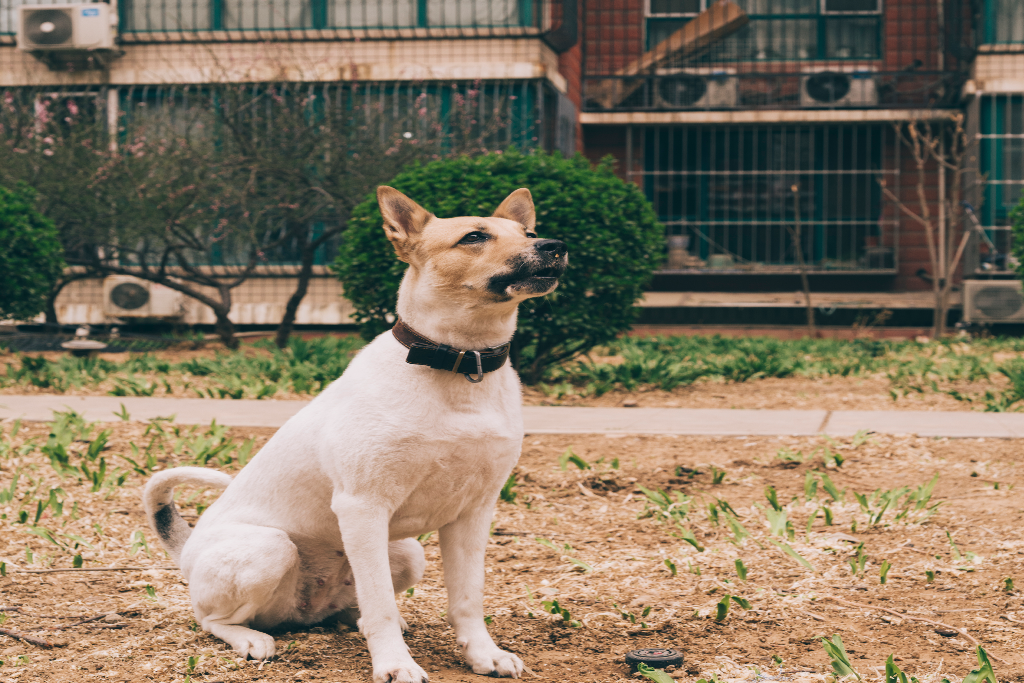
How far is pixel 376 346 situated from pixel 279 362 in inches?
243

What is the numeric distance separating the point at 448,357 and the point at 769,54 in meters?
15.9

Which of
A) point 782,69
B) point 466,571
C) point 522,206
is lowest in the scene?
point 466,571

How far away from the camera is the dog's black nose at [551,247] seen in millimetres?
2553

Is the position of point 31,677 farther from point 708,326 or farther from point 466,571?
point 708,326

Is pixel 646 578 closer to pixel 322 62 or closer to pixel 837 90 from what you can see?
pixel 322 62

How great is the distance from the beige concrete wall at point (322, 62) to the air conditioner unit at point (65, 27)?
0.55 m

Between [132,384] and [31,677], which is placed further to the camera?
[132,384]

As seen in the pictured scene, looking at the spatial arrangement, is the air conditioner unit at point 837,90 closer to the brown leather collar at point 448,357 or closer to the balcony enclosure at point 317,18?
the balcony enclosure at point 317,18

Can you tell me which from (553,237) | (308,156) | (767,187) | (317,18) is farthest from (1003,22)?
(553,237)

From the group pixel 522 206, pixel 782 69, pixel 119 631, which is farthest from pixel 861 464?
pixel 782 69

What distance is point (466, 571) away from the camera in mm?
2760

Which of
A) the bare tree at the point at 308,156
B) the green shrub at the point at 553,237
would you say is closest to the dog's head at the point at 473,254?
the green shrub at the point at 553,237

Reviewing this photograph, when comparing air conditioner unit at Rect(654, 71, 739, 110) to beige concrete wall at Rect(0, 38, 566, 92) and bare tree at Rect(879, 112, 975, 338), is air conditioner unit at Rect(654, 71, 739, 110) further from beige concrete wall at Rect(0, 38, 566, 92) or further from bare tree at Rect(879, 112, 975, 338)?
bare tree at Rect(879, 112, 975, 338)

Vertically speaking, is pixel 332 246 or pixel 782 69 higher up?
pixel 782 69
